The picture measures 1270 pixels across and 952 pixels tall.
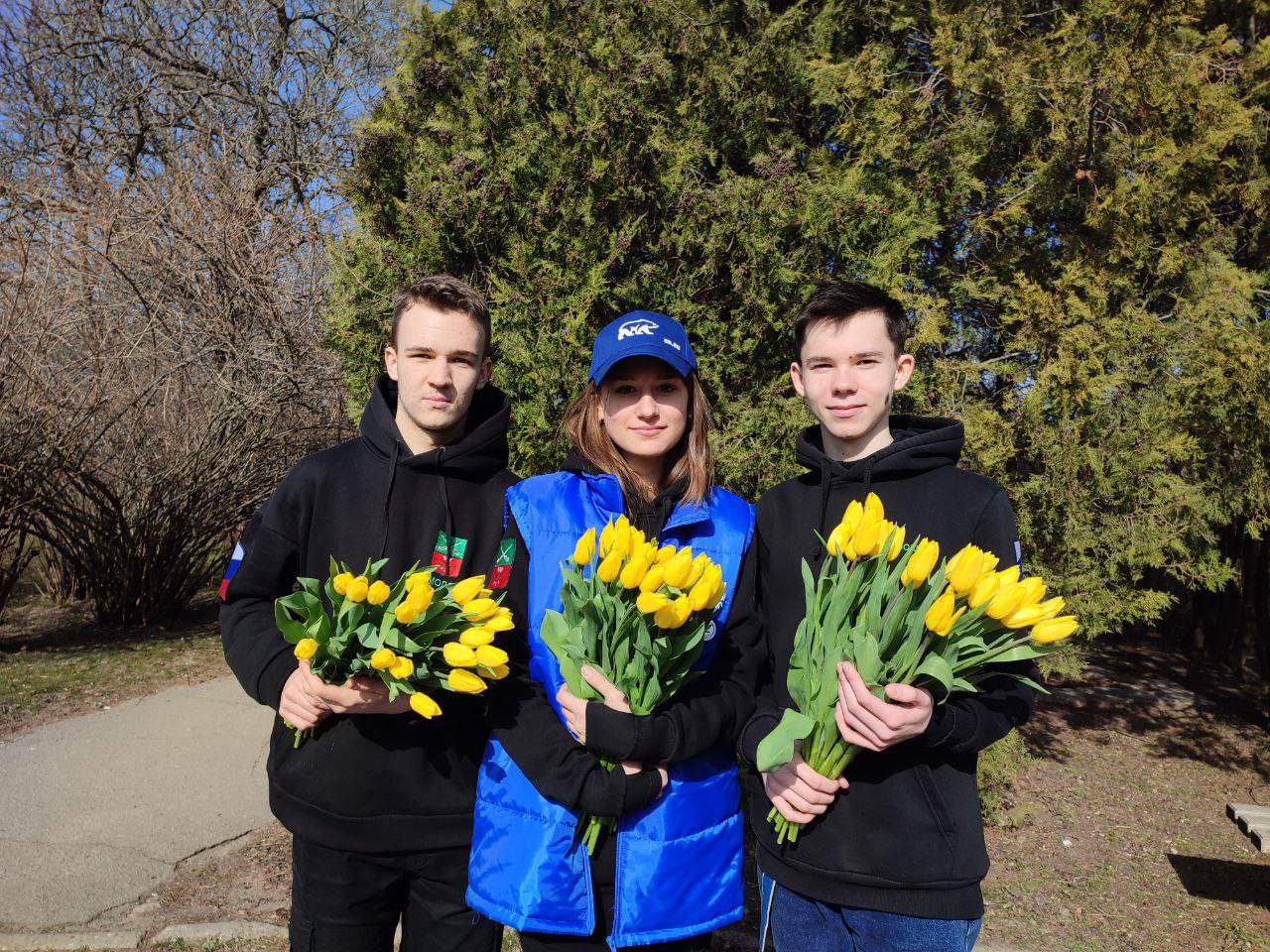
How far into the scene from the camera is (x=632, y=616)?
1.63 m

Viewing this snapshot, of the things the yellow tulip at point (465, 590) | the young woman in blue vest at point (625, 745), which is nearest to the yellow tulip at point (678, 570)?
the young woman in blue vest at point (625, 745)

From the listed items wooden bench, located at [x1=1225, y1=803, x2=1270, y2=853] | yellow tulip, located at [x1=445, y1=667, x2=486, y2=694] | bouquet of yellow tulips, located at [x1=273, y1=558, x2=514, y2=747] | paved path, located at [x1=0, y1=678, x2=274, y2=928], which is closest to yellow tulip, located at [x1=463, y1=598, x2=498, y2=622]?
bouquet of yellow tulips, located at [x1=273, y1=558, x2=514, y2=747]

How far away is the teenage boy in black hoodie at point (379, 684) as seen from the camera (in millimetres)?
1968

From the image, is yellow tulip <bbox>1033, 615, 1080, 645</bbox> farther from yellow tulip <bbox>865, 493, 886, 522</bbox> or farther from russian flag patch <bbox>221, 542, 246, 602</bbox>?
russian flag patch <bbox>221, 542, 246, 602</bbox>

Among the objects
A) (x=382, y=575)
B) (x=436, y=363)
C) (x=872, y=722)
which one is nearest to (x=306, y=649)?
(x=382, y=575)

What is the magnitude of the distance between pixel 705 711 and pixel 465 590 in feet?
1.84

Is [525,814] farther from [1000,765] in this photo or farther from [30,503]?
[30,503]

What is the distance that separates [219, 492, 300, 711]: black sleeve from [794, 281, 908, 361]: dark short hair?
1.38 meters

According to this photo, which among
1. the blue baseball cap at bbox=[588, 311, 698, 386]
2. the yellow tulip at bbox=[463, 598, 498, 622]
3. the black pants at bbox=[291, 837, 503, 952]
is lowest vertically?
the black pants at bbox=[291, 837, 503, 952]

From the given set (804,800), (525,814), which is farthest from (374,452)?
(804,800)

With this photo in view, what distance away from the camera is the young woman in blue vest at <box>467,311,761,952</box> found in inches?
68.9

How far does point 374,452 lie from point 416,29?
252cm

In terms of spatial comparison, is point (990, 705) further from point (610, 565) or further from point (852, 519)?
point (610, 565)

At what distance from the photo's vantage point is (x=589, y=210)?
11.5ft
